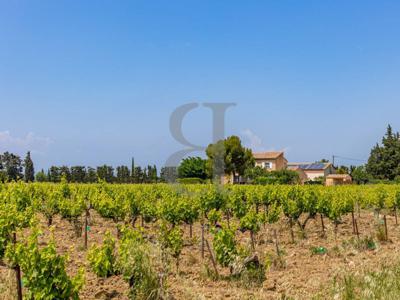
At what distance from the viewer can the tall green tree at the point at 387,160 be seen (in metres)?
51.4

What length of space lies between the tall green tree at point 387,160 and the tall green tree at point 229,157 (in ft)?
52.5

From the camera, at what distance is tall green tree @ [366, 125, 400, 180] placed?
51375mm

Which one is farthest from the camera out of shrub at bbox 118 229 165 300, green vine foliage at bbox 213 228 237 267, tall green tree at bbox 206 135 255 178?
tall green tree at bbox 206 135 255 178

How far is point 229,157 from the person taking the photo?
4878 cm

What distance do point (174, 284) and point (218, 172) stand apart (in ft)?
132

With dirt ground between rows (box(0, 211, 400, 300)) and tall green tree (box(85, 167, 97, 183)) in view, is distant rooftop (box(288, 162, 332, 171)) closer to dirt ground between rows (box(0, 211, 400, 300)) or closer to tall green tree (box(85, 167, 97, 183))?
tall green tree (box(85, 167, 97, 183))

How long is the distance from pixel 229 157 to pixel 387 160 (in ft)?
65.8

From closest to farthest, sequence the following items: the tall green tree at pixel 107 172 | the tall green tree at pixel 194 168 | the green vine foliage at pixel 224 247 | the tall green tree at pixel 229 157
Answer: the green vine foliage at pixel 224 247
the tall green tree at pixel 229 157
the tall green tree at pixel 194 168
the tall green tree at pixel 107 172

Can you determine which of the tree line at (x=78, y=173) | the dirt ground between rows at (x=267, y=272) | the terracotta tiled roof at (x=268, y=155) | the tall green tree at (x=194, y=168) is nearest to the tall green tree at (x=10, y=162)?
the tree line at (x=78, y=173)

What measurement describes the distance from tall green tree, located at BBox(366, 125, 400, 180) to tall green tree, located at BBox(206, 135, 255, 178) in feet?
52.5

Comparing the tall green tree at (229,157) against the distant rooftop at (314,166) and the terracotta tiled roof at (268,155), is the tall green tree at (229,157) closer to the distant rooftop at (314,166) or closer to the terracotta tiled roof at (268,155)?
the terracotta tiled roof at (268,155)

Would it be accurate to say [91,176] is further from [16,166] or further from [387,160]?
[387,160]

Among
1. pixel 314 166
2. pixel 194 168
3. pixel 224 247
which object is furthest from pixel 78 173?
pixel 224 247

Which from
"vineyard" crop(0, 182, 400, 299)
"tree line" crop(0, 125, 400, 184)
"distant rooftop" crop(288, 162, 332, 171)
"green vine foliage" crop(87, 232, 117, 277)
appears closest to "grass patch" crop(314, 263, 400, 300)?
"vineyard" crop(0, 182, 400, 299)
